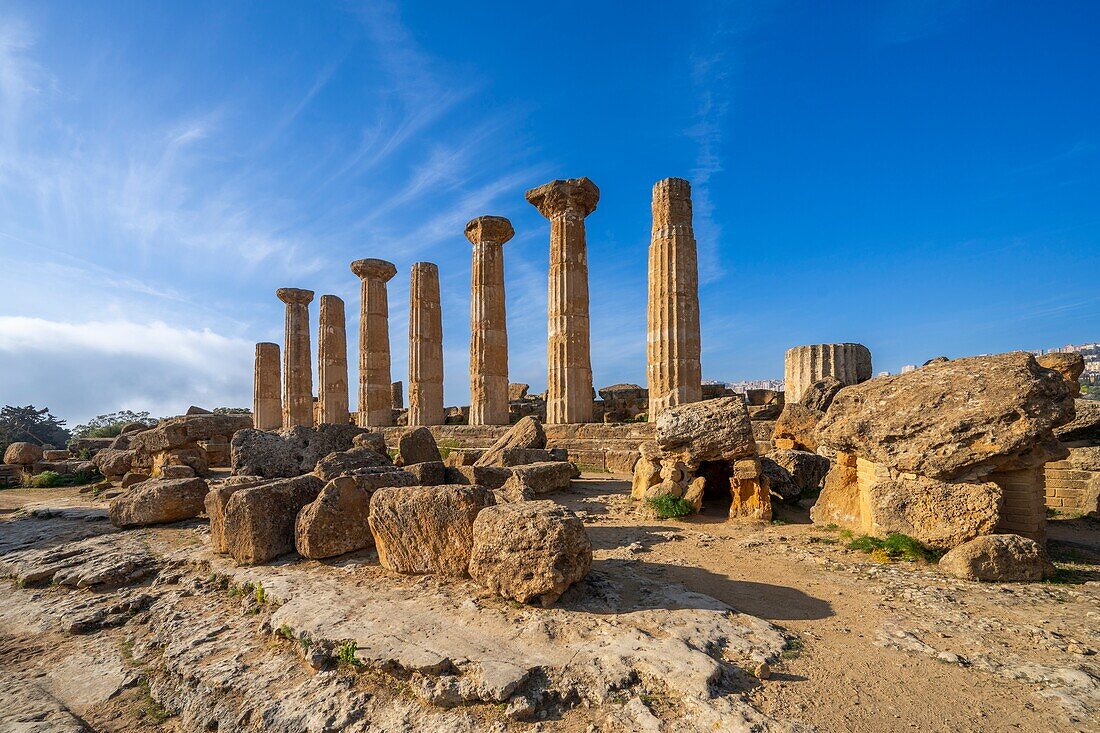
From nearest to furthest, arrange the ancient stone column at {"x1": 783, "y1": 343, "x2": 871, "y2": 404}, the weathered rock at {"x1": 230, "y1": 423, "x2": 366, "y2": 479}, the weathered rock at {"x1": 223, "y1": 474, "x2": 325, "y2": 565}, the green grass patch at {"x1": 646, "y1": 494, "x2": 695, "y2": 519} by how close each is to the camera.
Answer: the weathered rock at {"x1": 223, "y1": 474, "x2": 325, "y2": 565}
the green grass patch at {"x1": 646, "y1": 494, "x2": 695, "y2": 519}
the weathered rock at {"x1": 230, "y1": 423, "x2": 366, "y2": 479}
the ancient stone column at {"x1": 783, "y1": 343, "x2": 871, "y2": 404}

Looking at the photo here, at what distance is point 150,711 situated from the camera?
3.68 meters

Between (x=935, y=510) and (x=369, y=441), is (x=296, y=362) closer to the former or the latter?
(x=369, y=441)

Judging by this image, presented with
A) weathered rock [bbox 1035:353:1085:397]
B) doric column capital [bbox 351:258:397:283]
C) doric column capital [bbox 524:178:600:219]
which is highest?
doric column capital [bbox 524:178:600:219]

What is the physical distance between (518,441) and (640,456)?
3.13 m

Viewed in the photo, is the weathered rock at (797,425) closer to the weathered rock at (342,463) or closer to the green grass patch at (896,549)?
the green grass patch at (896,549)

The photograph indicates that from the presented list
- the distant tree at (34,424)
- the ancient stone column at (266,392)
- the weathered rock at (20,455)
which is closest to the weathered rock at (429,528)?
the weathered rock at (20,455)

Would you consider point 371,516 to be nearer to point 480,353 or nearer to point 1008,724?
point 1008,724

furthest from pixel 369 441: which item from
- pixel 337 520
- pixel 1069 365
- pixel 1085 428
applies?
pixel 1069 365

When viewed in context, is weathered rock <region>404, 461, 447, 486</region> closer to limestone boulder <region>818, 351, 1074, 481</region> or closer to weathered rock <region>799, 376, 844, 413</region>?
limestone boulder <region>818, 351, 1074, 481</region>

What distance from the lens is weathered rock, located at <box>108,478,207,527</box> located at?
8.46 metres

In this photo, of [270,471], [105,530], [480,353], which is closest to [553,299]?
[480,353]

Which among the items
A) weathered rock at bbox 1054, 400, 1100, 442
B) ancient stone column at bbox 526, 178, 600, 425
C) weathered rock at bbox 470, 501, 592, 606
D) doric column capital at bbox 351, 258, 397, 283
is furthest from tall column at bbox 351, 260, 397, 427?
weathered rock at bbox 1054, 400, 1100, 442

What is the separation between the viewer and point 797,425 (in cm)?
1131

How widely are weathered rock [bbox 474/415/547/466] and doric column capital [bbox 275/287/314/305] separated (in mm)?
16541
